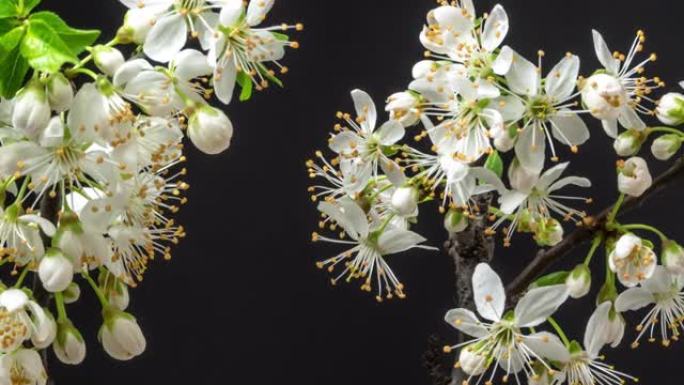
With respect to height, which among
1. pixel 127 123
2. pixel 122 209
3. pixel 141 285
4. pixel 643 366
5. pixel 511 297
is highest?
pixel 127 123

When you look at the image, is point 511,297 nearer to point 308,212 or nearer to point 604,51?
point 604,51

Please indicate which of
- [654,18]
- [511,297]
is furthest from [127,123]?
[654,18]

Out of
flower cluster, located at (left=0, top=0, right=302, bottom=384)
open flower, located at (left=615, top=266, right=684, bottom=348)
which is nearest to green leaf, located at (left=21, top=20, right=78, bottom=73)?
flower cluster, located at (left=0, top=0, right=302, bottom=384)

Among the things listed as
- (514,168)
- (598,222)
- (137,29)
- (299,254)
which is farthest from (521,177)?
(299,254)

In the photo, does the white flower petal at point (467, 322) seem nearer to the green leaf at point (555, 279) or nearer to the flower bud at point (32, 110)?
the green leaf at point (555, 279)

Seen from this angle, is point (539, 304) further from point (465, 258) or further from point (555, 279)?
point (465, 258)

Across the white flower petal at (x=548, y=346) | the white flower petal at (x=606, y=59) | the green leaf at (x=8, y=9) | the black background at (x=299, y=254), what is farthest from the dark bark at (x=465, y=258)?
the black background at (x=299, y=254)

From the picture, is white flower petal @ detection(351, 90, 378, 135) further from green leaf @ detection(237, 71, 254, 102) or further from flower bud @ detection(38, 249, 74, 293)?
flower bud @ detection(38, 249, 74, 293)
